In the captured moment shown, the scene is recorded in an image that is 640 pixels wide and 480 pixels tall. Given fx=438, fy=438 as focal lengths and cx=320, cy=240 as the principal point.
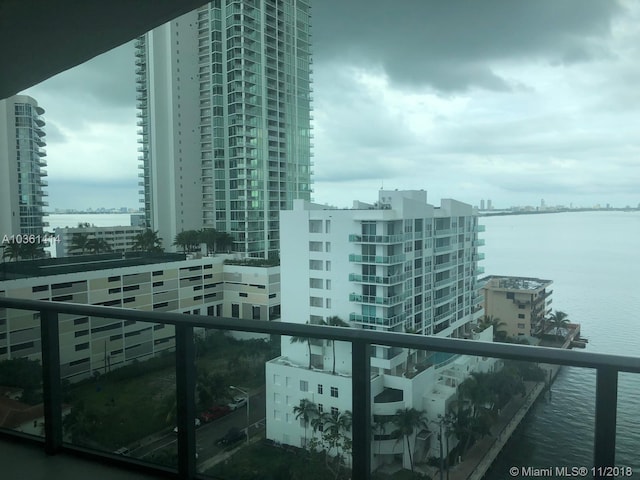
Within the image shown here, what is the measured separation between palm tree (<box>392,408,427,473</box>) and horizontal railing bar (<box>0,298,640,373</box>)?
0.23 m

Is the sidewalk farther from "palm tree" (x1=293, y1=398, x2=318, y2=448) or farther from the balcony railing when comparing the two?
"palm tree" (x1=293, y1=398, x2=318, y2=448)

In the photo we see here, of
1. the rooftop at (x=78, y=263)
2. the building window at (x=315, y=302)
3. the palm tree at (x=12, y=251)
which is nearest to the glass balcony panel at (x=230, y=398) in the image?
the rooftop at (x=78, y=263)

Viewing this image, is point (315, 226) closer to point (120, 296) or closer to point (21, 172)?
point (120, 296)

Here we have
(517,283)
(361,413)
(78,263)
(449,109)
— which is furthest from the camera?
(449,109)

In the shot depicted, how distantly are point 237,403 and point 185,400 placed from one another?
24 centimetres

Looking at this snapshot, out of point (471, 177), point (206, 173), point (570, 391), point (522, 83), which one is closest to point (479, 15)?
point (522, 83)

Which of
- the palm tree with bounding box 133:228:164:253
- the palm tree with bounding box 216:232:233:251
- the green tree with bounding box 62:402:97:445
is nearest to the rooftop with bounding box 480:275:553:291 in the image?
the palm tree with bounding box 216:232:233:251

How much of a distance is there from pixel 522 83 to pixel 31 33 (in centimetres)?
925

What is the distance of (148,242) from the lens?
8.74m

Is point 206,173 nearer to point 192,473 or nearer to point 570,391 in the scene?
point 192,473

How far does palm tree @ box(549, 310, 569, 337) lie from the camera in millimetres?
5394

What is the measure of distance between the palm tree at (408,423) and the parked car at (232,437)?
1.80 feet

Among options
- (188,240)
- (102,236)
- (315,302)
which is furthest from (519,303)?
(102,236)

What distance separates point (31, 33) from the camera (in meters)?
2.04
